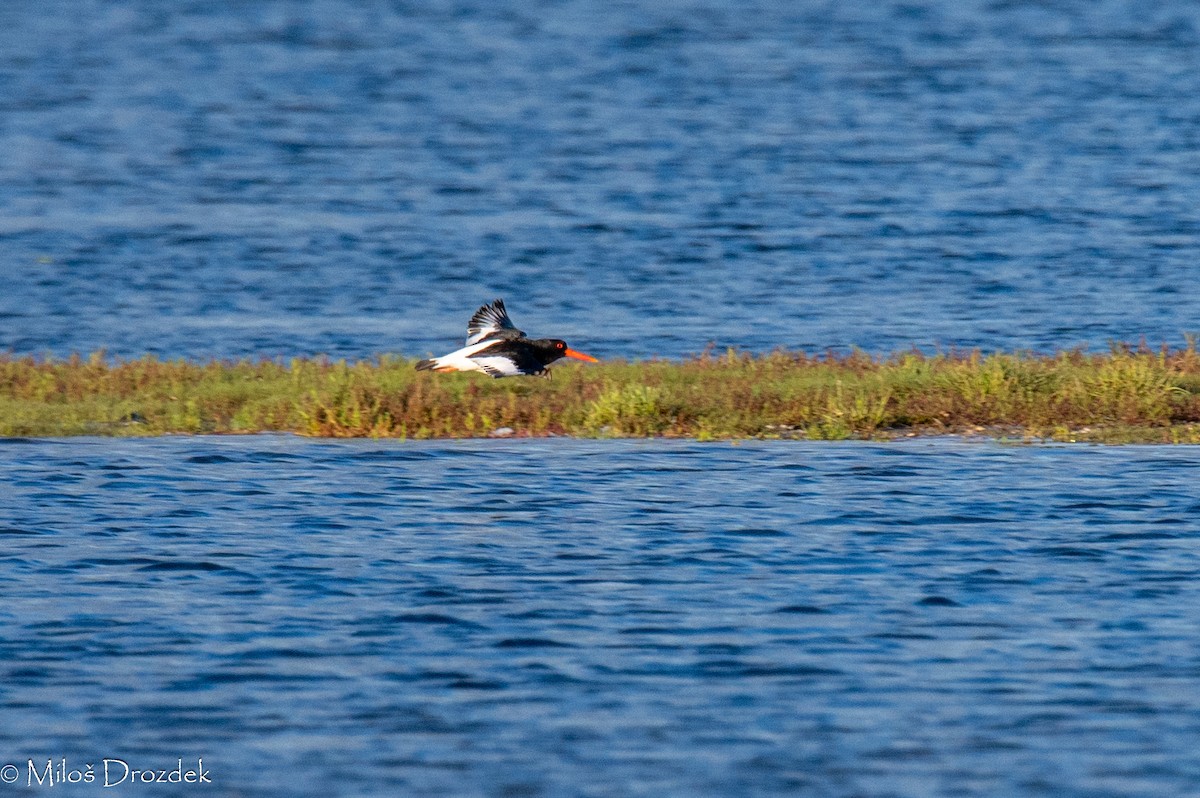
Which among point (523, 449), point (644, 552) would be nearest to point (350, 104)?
point (523, 449)

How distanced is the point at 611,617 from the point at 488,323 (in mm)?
6730

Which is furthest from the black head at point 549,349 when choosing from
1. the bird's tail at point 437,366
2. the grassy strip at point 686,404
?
the bird's tail at point 437,366

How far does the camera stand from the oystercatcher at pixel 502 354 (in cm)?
1850

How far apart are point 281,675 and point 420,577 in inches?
94.2

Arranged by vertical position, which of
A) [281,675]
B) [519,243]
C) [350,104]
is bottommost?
[281,675]

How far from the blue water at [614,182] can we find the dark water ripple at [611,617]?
338 inches

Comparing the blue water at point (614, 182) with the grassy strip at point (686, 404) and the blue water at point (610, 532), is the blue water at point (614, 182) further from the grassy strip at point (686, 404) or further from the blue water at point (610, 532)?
the grassy strip at point (686, 404)

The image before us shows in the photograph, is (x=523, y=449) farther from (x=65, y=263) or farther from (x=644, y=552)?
(x=65, y=263)

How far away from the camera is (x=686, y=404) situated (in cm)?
1923

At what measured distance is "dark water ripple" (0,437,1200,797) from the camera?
10.1m

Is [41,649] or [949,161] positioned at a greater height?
[949,161]

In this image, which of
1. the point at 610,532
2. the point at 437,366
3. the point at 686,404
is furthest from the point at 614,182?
the point at 610,532

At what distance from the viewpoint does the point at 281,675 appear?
11.5 m

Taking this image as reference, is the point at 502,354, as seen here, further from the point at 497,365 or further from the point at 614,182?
the point at 614,182
